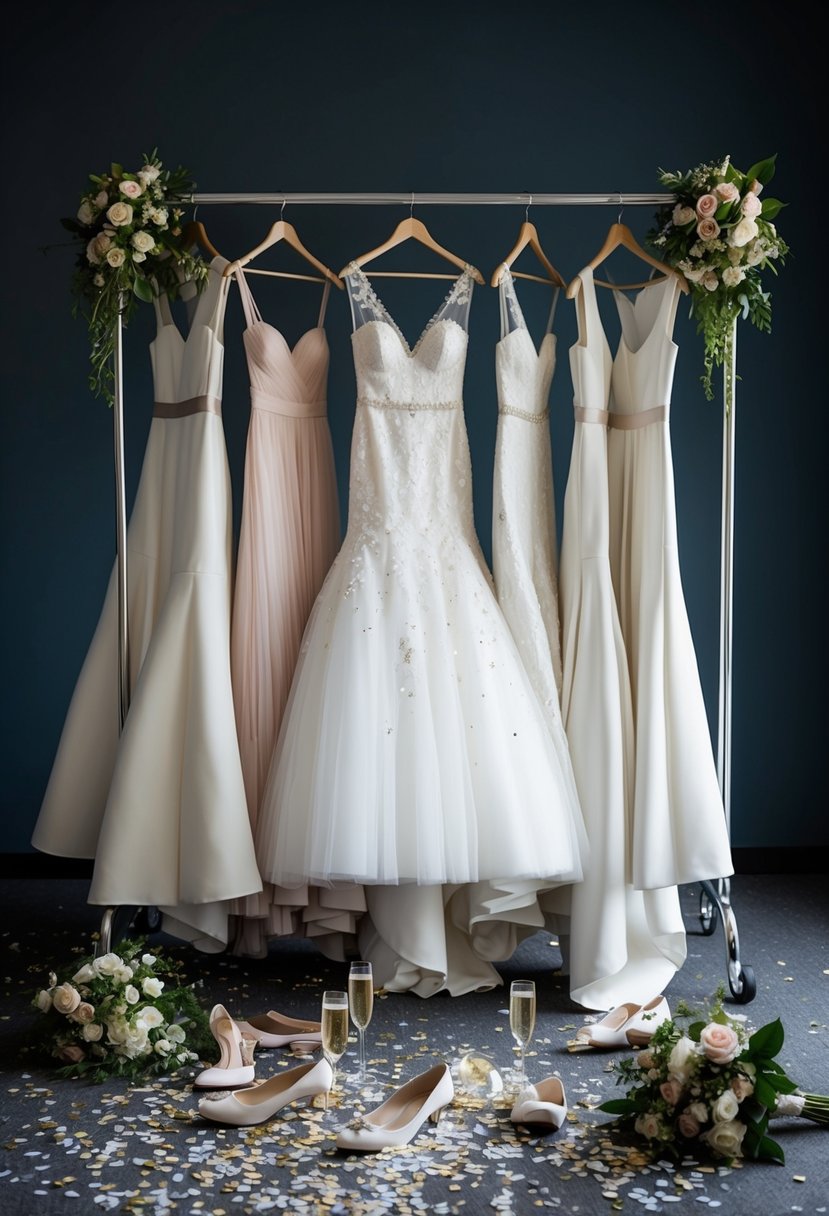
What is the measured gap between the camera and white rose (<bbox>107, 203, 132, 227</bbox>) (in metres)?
3.47

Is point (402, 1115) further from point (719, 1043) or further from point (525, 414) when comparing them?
point (525, 414)

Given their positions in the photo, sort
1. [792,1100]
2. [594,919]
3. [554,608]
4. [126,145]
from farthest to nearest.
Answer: [126,145] → [554,608] → [594,919] → [792,1100]

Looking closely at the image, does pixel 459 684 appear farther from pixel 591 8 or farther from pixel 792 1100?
pixel 591 8

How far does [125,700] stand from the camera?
363 cm

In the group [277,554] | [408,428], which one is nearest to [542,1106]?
[277,554]

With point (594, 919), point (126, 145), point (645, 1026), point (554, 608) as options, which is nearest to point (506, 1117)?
point (645, 1026)

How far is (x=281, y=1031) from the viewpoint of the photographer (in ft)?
10.2

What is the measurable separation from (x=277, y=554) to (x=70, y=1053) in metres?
1.52

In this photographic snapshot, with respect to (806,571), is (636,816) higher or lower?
lower

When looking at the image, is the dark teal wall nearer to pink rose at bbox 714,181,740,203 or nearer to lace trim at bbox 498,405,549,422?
lace trim at bbox 498,405,549,422

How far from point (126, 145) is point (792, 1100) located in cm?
392

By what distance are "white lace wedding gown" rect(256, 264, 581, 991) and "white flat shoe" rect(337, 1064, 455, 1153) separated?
641mm

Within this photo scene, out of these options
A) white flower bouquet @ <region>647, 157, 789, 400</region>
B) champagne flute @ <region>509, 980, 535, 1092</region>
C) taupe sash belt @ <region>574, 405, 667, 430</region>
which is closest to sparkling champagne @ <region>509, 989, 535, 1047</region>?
champagne flute @ <region>509, 980, 535, 1092</region>

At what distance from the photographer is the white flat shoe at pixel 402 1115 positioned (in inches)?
96.7
